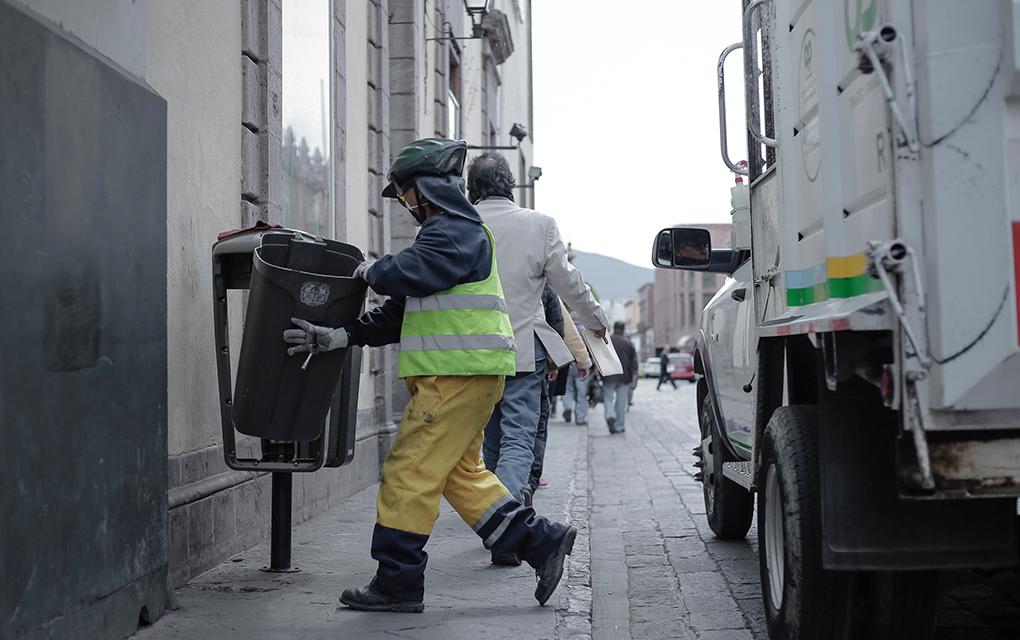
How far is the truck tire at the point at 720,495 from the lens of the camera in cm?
718

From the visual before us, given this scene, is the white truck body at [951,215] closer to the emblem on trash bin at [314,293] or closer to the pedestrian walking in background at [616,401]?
the emblem on trash bin at [314,293]

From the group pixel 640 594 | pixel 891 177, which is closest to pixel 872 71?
pixel 891 177

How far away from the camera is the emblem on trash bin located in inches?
196

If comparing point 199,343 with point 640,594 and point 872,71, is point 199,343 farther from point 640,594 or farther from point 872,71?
point 872,71

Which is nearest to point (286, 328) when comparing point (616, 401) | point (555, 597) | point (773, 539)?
point (555, 597)

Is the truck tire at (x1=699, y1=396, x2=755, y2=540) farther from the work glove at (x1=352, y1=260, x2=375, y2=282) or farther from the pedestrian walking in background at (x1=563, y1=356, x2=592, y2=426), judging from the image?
the pedestrian walking in background at (x1=563, y1=356, x2=592, y2=426)

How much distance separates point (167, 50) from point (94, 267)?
5.95 ft

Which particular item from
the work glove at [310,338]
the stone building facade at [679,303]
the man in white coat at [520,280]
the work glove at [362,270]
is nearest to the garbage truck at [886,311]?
the work glove at [362,270]

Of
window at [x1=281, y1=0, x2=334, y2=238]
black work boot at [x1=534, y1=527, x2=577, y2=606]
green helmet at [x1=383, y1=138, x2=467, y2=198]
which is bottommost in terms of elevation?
black work boot at [x1=534, y1=527, x2=577, y2=606]

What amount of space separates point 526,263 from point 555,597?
1826mm

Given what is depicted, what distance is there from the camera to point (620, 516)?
9000mm

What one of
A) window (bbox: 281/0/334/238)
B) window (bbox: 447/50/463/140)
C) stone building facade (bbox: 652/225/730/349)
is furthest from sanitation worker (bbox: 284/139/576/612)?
stone building facade (bbox: 652/225/730/349)

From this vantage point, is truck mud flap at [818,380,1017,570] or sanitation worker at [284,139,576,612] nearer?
truck mud flap at [818,380,1017,570]

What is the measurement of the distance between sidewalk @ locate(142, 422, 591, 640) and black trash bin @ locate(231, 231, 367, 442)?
70 centimetres
